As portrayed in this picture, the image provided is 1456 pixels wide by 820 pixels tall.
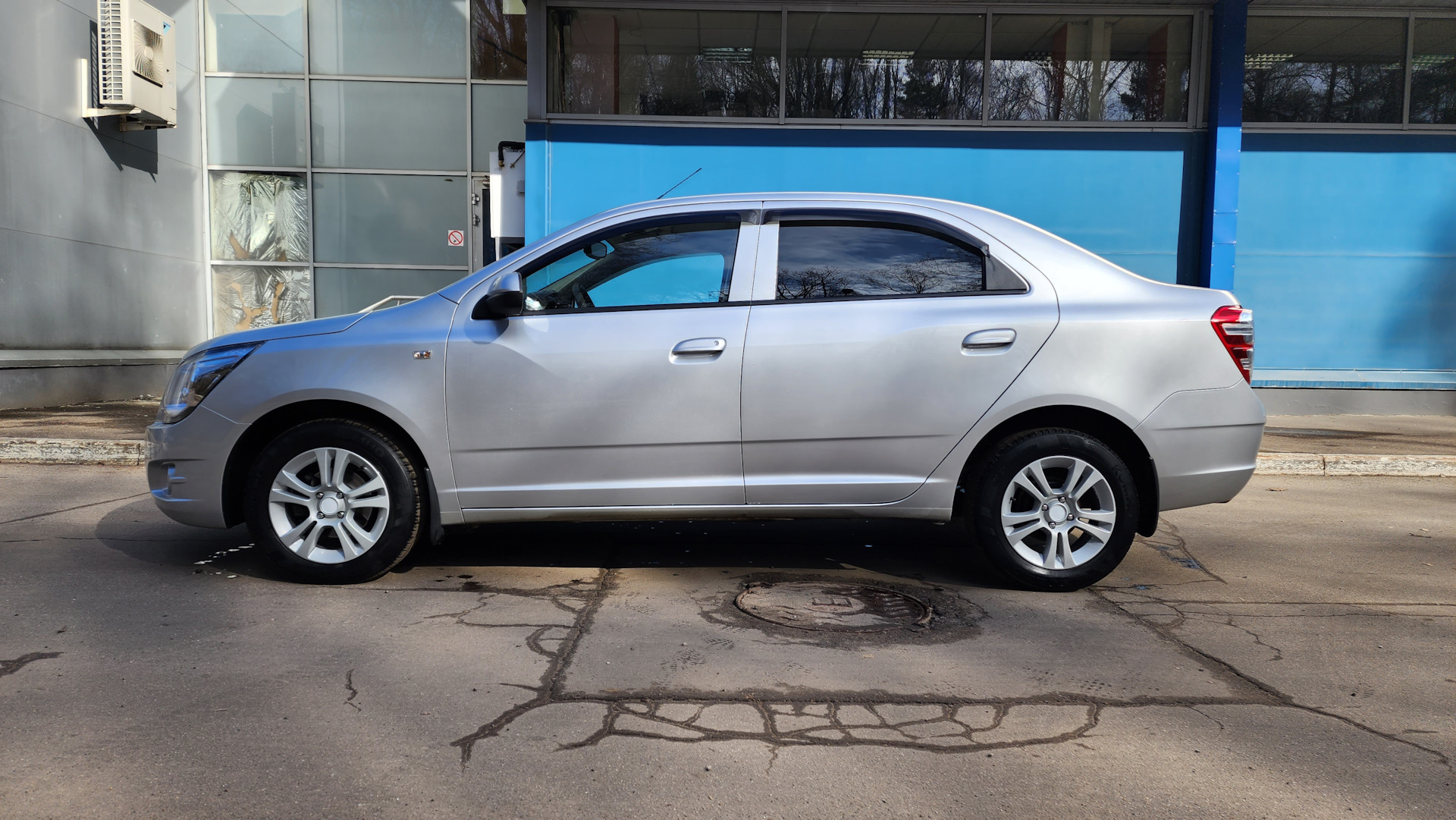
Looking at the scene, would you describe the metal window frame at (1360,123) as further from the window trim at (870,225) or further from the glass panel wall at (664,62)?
the window trim at (870,225)

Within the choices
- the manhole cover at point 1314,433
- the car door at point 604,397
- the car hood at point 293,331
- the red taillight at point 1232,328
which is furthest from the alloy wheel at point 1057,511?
the manhole cover at point 1314,433

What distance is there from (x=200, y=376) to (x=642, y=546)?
2324mm

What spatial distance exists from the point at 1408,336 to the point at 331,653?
12.4m

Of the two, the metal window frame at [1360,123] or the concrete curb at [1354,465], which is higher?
the metal window frame at [1360,123]

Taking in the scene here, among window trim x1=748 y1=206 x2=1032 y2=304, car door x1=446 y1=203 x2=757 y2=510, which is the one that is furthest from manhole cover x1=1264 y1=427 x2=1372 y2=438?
car door x1=446 y1=203 x2=757 y2=510

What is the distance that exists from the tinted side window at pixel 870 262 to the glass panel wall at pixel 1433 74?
10.0 metres

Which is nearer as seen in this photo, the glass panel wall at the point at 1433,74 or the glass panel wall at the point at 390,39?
the glass panel wall at the point at 1433,74

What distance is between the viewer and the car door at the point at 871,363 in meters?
4.50

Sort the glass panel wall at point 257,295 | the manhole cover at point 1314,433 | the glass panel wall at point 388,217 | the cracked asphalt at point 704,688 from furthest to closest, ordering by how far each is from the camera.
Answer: the glass panel wall at point 257,295 < the glass panel wall at point 388,217 < the manhole cover at point 1314,433 < the cracked asphalt at point 704,688

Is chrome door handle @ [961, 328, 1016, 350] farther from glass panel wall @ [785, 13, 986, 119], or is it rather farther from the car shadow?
glass panel wall @ [785, 13, 986, 119]

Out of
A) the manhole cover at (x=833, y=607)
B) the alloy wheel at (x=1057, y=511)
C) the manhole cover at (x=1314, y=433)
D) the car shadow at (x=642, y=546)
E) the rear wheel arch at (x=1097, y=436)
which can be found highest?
the rear wheel arch at (x=1097, y=436)

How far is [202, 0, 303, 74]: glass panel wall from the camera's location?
14.2 meters

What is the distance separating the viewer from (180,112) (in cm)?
1376

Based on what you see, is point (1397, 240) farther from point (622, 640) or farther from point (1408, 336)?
point (622, 640)
